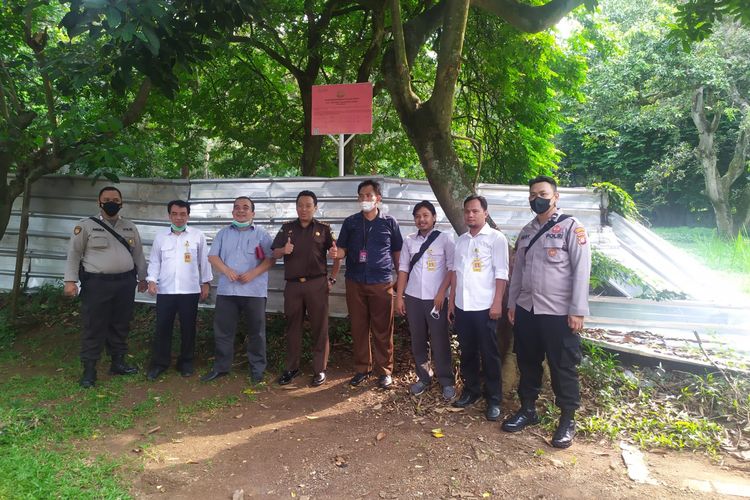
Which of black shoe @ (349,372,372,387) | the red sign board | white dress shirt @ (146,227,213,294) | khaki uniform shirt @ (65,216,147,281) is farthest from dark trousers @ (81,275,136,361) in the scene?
the red sign board

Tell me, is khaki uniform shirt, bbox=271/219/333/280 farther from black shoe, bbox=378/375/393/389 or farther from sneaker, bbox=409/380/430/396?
sneaker, bbox=409/380/430/396

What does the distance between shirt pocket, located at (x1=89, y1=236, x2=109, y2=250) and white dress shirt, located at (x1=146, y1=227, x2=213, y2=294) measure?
0.41m

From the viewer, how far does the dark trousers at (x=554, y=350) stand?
371 centimetres

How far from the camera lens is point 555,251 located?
374 centimetres

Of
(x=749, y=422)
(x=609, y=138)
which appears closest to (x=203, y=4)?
(x=749, y=422)

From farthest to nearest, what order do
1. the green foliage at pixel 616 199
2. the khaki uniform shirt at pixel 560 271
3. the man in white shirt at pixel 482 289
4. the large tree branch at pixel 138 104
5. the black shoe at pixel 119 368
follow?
the green foliage at pixel 616 199
the large tree branch at pixel 138 104
the black shoe at pixel 119 368
the man in white shirt at pixel 482 289
the khaki uniform shirt at pixel 560 271

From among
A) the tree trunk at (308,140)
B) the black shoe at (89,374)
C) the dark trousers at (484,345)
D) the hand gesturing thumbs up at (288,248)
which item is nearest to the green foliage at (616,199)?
the dark trousers at (484,345)

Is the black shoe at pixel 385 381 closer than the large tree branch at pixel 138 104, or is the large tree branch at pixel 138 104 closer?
the black shoe at pixel 385 381

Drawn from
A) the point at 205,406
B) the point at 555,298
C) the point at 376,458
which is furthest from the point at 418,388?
the point at 205,406

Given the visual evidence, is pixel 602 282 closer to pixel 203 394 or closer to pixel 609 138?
pixel 203 394

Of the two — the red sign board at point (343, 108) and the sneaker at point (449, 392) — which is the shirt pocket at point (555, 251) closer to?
the sneaker at point (449, 392)

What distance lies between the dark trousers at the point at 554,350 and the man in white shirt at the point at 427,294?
0.70 meters

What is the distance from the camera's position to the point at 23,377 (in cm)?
515

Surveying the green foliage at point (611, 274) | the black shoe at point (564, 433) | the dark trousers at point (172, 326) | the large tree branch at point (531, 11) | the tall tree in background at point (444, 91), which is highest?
the large tree branch at point (531, 11)
